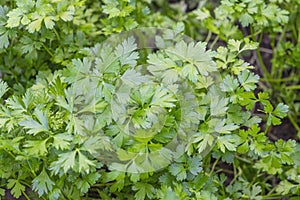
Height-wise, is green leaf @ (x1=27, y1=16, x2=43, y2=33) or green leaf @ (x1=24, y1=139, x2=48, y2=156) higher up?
green leaf @ (x1=27, y1=16, x2=43, y2=33)

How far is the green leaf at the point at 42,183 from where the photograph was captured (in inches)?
62.7

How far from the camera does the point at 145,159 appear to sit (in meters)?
1.58

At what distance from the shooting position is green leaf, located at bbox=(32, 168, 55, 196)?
1.59 meters

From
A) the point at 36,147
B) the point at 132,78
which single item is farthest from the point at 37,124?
the point at 132,78

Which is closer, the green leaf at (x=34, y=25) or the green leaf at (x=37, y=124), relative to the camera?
the green leaf at (x=37, y=124)

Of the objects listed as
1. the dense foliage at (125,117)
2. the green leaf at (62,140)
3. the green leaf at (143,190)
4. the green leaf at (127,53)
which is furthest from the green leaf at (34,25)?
the green leaf at (143,190)

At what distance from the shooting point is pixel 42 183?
62.9 inches

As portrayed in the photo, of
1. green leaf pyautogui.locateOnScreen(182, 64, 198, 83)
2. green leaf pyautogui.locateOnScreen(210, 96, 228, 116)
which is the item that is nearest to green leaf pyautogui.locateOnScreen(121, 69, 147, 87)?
green leaf pyautogui.locateOnScreen(182, 64, 198, 83)

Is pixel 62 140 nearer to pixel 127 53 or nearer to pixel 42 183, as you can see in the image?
pixel 42 183

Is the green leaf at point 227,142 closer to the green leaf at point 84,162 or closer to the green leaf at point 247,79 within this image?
the green leaf at point 247,79

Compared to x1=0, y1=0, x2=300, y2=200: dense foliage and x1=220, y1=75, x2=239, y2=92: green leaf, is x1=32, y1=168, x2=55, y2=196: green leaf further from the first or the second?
x1=220, y1=75, x2=239, y2=92: green leaf

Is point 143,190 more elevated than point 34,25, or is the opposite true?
point 34,25

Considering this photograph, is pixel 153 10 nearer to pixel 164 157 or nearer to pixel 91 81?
pixel 91 81

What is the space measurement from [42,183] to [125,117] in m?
0.33
